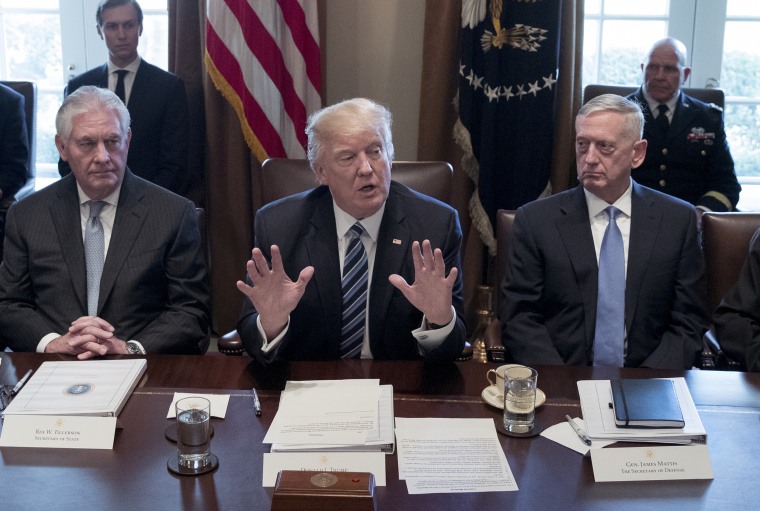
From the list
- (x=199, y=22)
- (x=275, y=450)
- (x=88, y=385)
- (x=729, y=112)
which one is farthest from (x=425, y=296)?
(x=729, y=112)

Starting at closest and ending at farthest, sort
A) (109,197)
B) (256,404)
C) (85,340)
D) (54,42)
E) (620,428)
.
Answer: (620,428), (256,404), (85,340), (109,197), (54,42)

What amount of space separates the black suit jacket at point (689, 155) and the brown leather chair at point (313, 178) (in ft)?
4.63

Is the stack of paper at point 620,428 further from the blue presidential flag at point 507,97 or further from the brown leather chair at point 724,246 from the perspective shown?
the blue presidential flag at point 507,97

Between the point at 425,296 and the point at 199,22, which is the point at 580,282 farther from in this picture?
the point at 199,22

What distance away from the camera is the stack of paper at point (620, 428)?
66.9 inches

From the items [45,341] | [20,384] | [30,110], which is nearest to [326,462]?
[20,384]

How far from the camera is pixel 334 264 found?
2383 millimetres

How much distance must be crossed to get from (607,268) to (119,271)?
1.45m

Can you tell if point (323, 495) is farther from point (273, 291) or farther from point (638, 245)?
point (638, 245)

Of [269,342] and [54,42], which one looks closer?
[269,342]

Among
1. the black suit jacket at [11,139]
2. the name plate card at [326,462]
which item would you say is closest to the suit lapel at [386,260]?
the name plate card at [326,462]

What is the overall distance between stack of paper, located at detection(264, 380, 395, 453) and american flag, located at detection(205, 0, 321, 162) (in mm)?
2236

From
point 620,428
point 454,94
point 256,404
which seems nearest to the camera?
point 620,428

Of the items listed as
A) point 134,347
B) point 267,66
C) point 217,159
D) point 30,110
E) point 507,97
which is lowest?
point 134,347
